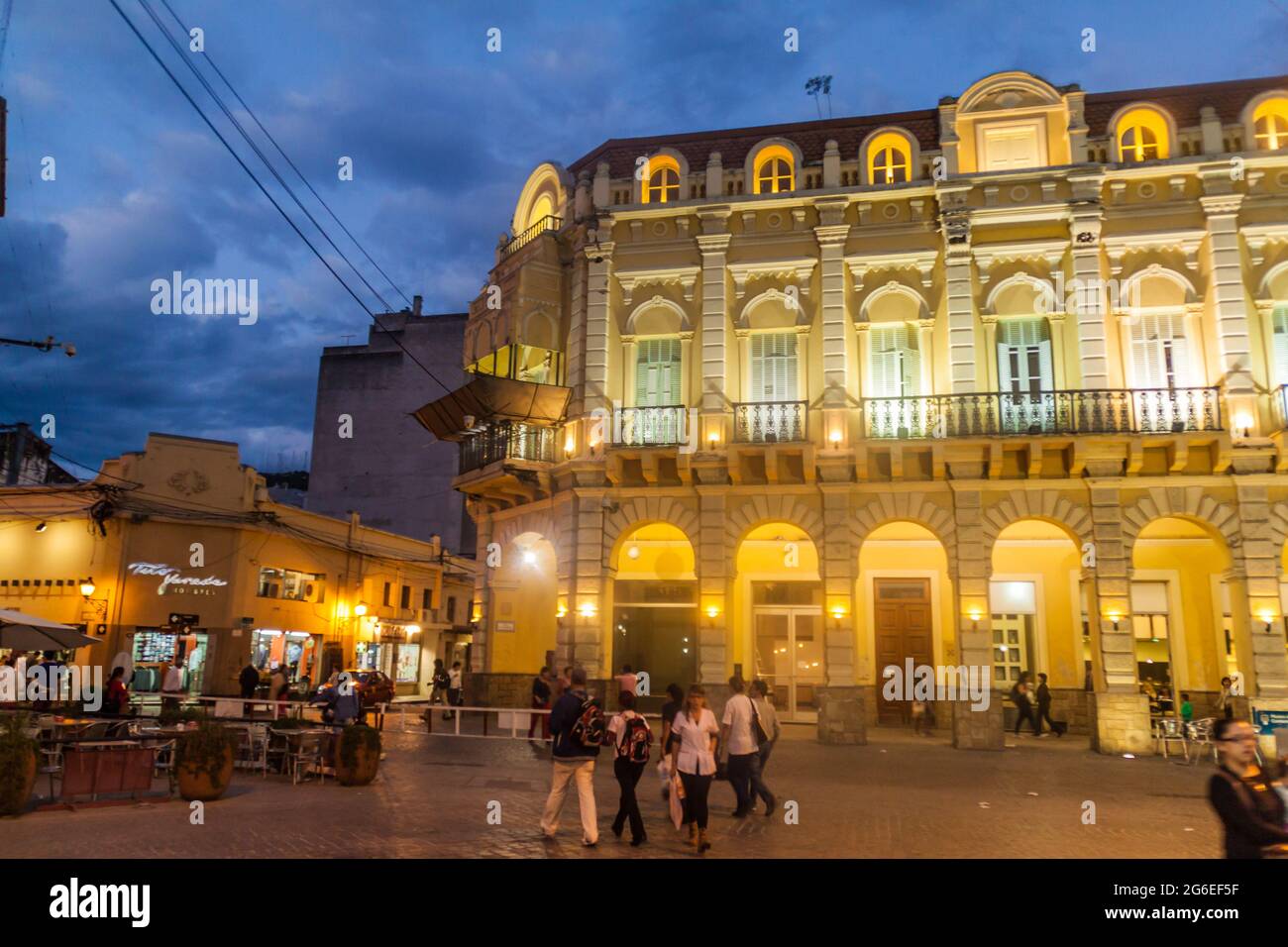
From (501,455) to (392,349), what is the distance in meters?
22.6

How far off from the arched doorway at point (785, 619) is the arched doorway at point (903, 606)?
4.03ft

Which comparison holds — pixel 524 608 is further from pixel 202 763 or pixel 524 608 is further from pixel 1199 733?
pixel 1199 733

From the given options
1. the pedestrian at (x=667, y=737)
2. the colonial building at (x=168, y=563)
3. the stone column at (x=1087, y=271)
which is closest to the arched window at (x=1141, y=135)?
the stone column at (x=1087, y=271)

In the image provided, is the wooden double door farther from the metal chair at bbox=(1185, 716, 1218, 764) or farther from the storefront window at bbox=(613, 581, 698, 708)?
the metal chair at bbox=(1185, 716, 1218, 764)

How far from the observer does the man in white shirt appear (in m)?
11.4

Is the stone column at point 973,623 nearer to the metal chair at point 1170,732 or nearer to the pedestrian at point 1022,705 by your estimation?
the pedestrian at point 1022,705

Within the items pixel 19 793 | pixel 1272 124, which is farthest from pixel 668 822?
pixel 1272 124

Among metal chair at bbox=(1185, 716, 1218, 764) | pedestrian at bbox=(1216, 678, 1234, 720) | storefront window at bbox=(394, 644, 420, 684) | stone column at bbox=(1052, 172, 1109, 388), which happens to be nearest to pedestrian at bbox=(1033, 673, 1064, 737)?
pedestrian at bbox=(1216, 678, 1234, 720)

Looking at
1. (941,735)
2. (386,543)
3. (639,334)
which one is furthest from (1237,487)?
(386,543)

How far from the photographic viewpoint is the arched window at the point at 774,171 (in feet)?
74.3

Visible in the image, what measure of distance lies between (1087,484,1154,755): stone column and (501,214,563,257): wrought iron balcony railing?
46.5 ft

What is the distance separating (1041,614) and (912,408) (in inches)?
257

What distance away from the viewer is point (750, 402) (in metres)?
21.7
